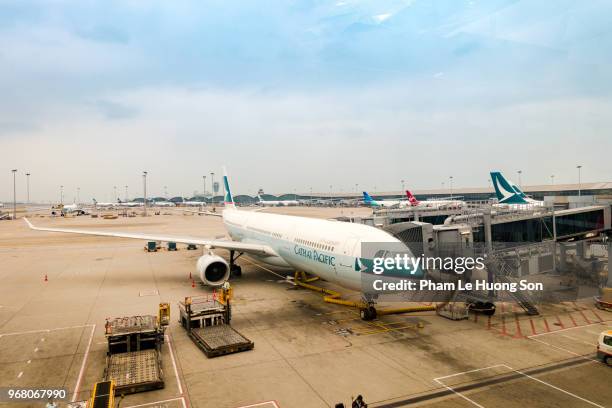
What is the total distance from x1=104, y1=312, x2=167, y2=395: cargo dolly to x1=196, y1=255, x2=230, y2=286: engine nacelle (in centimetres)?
805

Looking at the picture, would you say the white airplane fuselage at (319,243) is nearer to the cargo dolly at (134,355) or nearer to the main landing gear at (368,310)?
the main landing gear at (368,310)

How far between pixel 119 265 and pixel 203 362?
25.1m

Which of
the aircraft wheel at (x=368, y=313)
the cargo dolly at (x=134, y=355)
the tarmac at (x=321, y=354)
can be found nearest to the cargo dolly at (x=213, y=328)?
the tarmac at (x=321, y=354)

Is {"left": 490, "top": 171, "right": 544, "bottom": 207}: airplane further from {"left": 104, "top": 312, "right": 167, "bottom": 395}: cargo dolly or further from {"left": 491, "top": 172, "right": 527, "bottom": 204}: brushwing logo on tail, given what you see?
{"left": 104, "top": 312, "right": 167, "bottom": 395}: cargo dolly

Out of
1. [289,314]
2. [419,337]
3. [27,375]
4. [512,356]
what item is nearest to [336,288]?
[289,314]

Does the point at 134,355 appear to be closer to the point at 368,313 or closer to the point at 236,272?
the point at 368,313

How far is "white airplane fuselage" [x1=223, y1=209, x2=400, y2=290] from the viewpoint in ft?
61.2

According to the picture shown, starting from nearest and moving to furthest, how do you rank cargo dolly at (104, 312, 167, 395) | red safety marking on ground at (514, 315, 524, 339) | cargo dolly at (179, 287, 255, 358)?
cargo dolly at (104, 312, 167, 395), cargo dolly at (179, 287, 255, 358), red safety marking on ground at (514, 315, 524, 339)

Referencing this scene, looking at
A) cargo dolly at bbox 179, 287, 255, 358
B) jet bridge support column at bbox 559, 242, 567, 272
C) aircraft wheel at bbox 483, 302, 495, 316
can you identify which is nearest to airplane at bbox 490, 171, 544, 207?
jet bridge support column at bbox 559, 242, 567, 272

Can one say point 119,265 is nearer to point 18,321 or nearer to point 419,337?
point 18,321

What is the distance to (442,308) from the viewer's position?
67.1ft

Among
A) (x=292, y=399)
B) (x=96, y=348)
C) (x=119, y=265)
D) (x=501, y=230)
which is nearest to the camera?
(x=292, y=399)

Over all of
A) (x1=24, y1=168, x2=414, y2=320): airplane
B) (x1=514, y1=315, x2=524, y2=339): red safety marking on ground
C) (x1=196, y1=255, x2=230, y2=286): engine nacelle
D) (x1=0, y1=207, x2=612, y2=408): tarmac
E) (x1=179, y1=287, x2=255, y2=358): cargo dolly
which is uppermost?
(x1=24, y1=168, x2=414, y2=320): airplane

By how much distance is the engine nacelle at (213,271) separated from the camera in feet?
83.3
